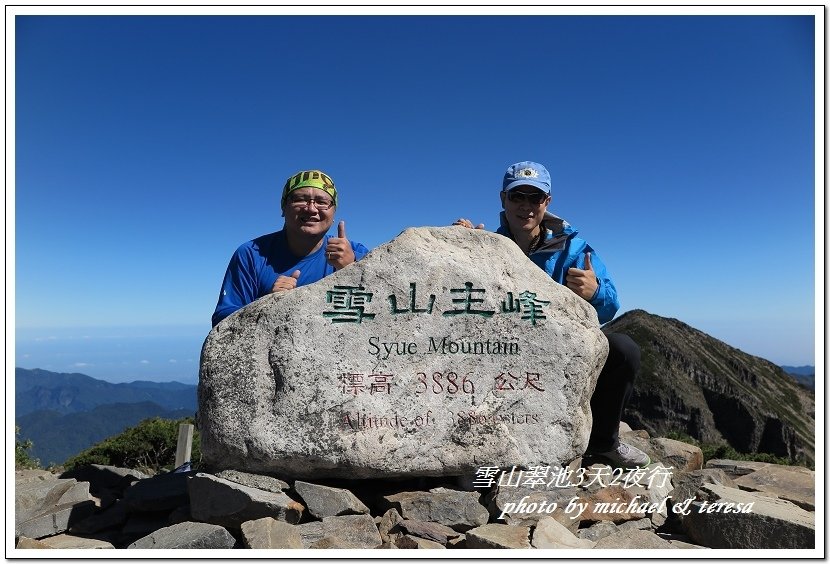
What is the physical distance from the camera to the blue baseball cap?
5902 millimetres

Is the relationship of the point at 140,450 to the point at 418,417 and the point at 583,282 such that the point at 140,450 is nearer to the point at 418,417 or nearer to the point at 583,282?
the point at 418,417

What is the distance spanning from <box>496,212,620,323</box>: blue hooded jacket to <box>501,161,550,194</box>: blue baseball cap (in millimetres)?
421

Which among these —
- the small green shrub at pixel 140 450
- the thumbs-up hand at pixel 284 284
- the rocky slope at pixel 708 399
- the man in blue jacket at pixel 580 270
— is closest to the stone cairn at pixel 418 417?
the thumbs-up hand at pixel 284 284

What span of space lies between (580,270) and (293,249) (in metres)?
3.22

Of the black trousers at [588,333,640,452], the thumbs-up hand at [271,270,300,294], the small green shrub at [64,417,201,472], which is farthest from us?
the small green shrub at [64,417,201,472]

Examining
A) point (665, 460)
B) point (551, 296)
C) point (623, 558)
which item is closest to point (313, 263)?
point (551, 296)

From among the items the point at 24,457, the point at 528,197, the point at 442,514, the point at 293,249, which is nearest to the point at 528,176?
the point at 528,197

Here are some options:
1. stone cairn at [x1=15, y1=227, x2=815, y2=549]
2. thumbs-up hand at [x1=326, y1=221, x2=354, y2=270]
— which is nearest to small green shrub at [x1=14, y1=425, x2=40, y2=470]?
stone cairn at [x1=15, y1=227, x2=815, y2=549]

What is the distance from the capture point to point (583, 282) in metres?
5.91

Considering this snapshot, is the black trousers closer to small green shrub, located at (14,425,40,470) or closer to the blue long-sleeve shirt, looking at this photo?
the blue long-sleeve shirt

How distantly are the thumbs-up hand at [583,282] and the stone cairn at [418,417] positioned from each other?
0.91ft

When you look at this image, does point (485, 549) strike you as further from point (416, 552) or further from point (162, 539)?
point (162, 539)

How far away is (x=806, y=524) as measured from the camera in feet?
15.8
